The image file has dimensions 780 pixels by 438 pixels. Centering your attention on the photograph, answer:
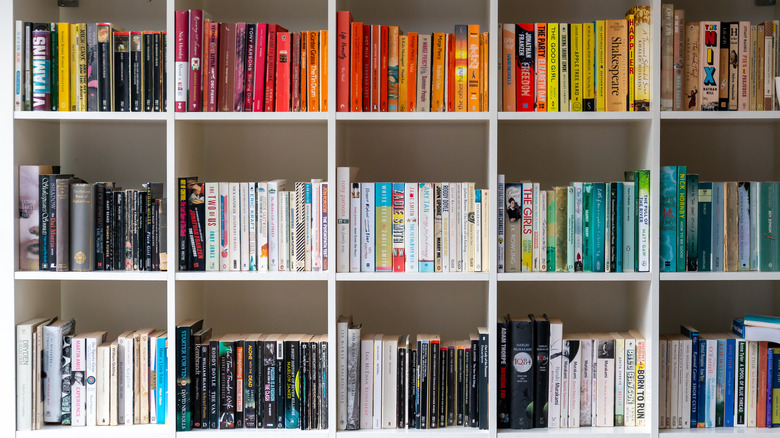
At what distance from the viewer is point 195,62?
1.93 metres

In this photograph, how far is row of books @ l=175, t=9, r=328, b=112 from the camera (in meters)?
1.94

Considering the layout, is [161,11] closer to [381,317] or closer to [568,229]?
[381,317]

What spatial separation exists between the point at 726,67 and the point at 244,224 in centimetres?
144

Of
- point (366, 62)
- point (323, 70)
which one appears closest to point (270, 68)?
point (323, 70)

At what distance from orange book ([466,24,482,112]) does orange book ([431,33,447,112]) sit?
0.23 feet

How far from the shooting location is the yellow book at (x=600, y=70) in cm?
194

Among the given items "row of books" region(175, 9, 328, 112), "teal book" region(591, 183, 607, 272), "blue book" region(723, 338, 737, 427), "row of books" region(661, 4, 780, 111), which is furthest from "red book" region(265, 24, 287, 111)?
"blue book" region(723, 338, 737, 427)

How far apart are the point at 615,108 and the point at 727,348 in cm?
76

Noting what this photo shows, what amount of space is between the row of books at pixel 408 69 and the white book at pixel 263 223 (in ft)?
1.06

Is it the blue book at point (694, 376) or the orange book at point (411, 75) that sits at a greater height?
the orange book at point (411, 75)

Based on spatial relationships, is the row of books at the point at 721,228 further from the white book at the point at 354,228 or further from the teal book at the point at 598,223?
the white book at the point at 354,228

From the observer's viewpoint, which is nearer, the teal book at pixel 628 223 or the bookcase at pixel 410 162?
the teal book at pixel 628 223

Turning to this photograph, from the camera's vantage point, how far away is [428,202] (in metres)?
1.95

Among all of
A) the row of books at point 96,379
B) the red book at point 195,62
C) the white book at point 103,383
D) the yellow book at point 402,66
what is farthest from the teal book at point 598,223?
the white book at point 103,383
